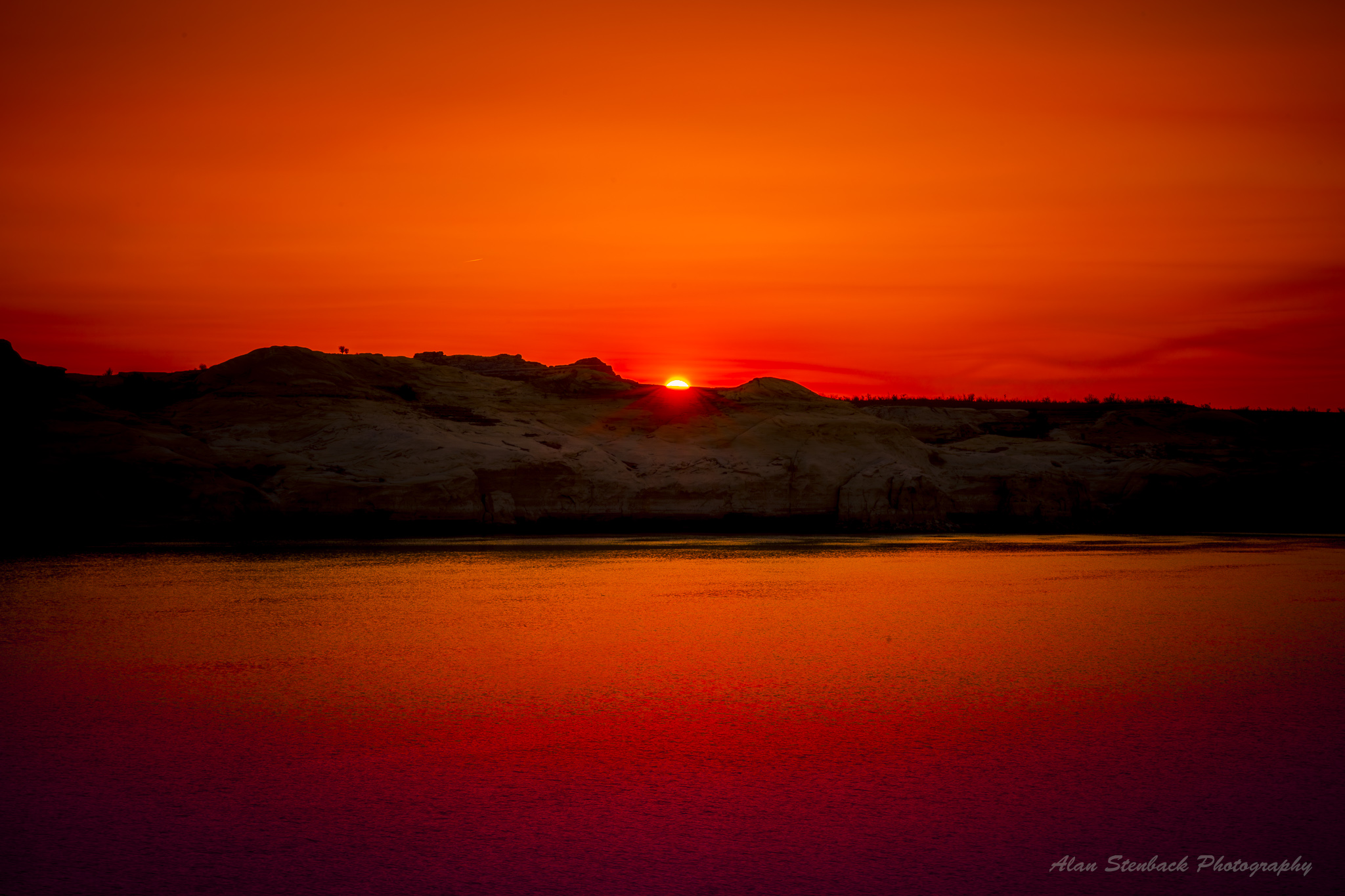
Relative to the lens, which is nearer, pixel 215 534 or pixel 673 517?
pixel 215 534

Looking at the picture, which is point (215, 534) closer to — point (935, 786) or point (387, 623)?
point (387, 623)

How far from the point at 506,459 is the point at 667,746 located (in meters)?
35.2

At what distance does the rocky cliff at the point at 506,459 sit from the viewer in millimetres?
37188

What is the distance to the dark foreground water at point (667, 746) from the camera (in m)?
6.64

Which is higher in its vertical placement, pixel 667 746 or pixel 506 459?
pixel 506 459

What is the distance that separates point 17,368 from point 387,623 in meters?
30.5

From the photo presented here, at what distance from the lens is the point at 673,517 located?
4528cm

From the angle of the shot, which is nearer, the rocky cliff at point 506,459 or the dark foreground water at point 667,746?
the dark foreground water at point 667,746

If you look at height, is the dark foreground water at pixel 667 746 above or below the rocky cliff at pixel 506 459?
below

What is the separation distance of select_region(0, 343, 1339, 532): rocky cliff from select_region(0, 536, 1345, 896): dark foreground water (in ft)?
60.8

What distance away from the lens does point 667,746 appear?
9414mm

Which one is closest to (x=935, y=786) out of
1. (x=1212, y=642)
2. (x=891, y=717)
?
(x=891, y=717)

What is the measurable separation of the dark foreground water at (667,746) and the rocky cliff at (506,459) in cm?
1854

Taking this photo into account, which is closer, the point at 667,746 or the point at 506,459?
the point at 667,746
